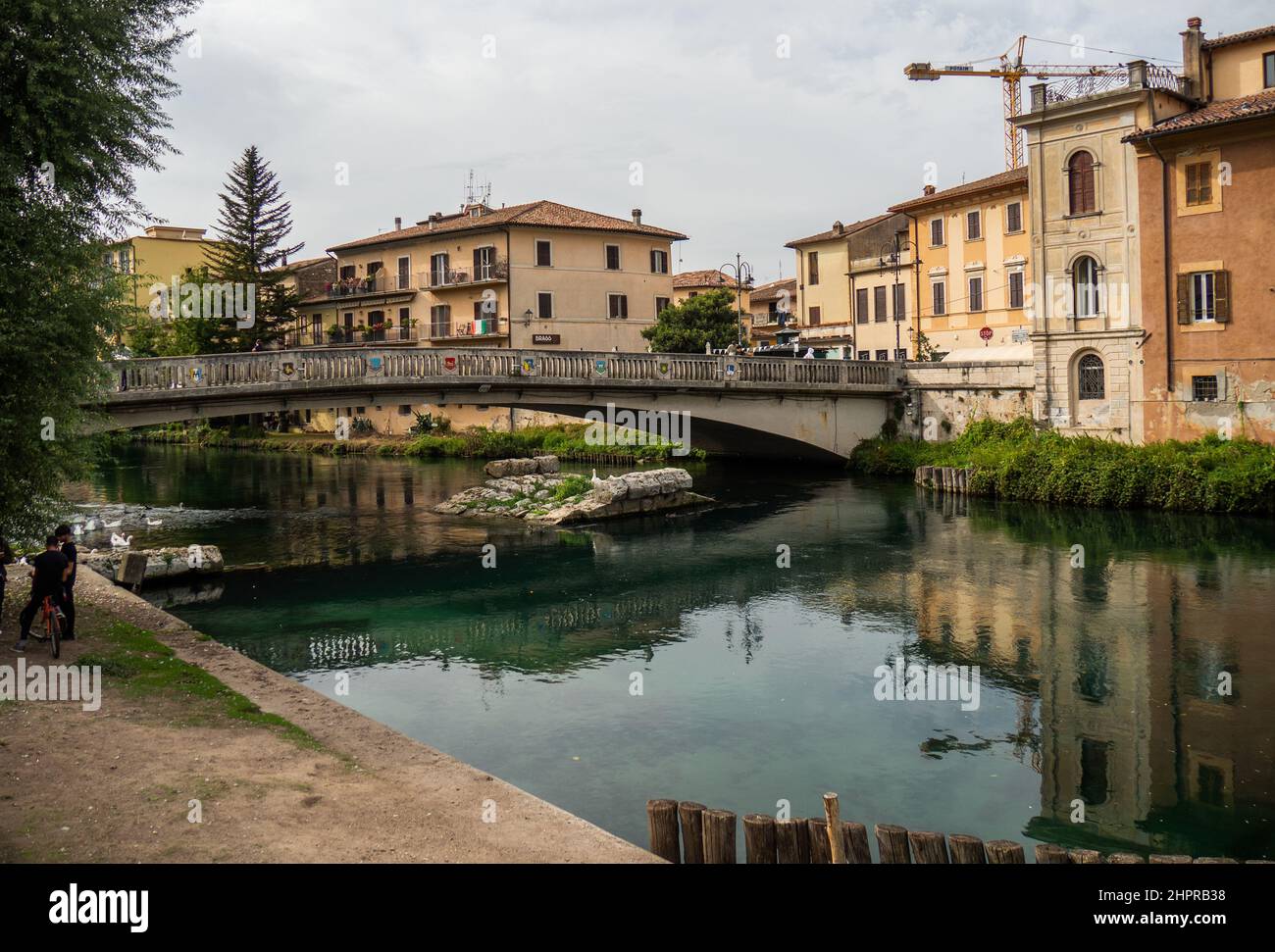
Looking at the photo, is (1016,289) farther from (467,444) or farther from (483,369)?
(467,444)

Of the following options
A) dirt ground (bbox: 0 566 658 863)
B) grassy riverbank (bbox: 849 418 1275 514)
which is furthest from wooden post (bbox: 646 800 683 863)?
grassy riverbank (bbox: 849 418 1275 514)

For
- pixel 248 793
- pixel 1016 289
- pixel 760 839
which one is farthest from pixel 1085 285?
pixel 248 793

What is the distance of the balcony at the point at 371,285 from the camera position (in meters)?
66.4

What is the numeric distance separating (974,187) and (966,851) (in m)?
46.9

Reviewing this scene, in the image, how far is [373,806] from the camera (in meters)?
9.23

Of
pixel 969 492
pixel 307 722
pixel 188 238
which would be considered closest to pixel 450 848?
pixel 307 722

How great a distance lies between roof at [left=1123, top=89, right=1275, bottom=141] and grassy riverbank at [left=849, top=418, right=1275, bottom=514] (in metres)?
9.23

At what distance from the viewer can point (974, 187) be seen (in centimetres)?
5038

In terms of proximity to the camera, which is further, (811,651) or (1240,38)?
(1240,38)

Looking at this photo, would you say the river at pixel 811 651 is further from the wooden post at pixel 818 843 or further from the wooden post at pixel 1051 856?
the wooden post at pixel 1051 856

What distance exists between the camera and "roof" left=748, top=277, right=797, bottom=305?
79.5 metres

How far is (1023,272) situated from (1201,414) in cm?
1650

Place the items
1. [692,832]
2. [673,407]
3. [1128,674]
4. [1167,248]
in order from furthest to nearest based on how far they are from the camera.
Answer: [673,407] → [1167,248] → [1128,674] → [692,832]

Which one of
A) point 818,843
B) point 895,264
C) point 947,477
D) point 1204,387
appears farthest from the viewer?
point 895,264
